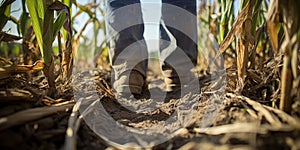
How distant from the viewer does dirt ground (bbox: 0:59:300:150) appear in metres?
0.67

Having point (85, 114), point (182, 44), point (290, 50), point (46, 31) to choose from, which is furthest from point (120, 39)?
point (290, 50)

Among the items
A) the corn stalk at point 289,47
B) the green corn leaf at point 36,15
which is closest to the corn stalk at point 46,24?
the green corn leaf at point 36,15

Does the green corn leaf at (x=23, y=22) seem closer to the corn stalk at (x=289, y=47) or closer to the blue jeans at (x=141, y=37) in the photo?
the blue jeans at (x=141, y=37)

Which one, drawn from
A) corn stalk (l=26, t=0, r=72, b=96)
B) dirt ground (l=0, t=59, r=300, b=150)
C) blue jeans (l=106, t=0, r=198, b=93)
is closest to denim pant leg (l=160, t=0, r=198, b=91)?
blue jeans (l=106, t=0, r=198, b=93)

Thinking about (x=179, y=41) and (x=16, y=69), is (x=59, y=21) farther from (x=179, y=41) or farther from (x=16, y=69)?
(x=179, y=41)

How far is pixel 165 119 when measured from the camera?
3.39ft

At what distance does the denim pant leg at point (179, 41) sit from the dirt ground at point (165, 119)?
37 centimetres

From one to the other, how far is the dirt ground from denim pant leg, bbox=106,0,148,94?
0.32 m

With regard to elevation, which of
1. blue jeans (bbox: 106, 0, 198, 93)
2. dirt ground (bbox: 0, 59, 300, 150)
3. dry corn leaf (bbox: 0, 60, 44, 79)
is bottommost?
dirt ground (bbox: 0, 59, 300, 150)

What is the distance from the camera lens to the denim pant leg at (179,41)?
1449mm

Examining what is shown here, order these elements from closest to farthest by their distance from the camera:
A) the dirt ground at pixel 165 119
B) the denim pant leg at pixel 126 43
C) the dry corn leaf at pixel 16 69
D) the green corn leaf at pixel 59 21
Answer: the dirt ground at pixel 165 119 < the dry corn leaf at pixel 16 69 < the green corn leaf at pixel 59 21 < the denim pant leg at pixel 126 43

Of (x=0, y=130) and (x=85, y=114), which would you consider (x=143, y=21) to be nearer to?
(x=85, y=114)

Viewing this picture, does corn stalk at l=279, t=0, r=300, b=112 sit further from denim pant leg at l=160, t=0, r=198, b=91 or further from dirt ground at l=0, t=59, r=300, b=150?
denim pant leg at l=160, t=0, r=198, b=91

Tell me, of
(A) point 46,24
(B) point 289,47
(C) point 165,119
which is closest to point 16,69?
(A) point 46,24
